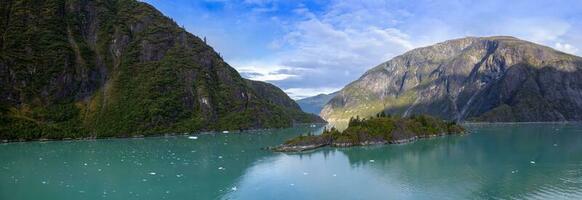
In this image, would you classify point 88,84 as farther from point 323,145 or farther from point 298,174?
point 298,174

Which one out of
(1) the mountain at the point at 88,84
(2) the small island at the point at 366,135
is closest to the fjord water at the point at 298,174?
(2) the small island at the point at 366,135

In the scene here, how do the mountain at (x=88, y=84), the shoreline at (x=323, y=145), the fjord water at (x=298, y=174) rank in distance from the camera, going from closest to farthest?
the fjord water at (x=298, y=174)
the shoreline at (x=323, y=145)
the mountain at (x=88, y=84)

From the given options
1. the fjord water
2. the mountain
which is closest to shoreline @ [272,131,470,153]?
the fjord water

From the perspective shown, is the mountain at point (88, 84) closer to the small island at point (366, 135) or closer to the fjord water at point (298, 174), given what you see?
the fjord water at point (298, 174)

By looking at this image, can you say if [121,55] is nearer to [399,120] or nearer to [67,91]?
[67,91]

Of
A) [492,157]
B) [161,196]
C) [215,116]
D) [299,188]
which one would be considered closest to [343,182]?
[299,188]
